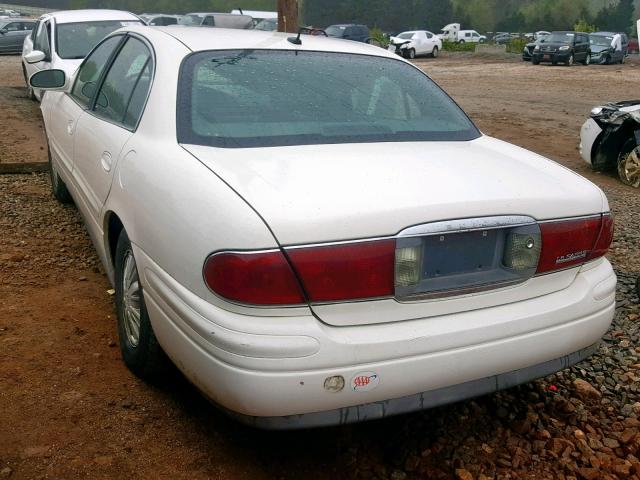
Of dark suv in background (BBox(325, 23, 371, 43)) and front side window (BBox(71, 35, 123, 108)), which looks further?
dark suv in background (BBox(325, 23, 371, 43))

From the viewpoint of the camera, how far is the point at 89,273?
14.4 ft

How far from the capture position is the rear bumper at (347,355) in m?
2.10

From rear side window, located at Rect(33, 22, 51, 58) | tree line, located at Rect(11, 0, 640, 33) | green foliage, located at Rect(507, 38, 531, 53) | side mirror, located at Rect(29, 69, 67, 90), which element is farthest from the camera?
tree line, located at Rect(11, 0, 640, 33)

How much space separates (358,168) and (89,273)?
8.29ft

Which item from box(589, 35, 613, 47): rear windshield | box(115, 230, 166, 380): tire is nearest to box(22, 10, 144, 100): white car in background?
box(115, 230, 166, 380): tire

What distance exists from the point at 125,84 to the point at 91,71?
89 cm

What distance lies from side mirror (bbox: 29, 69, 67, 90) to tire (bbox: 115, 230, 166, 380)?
6.13 feet

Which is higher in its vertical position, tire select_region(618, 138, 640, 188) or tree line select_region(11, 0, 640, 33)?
tire select_region(618, 138, 640, 188)

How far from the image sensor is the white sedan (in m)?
2.12

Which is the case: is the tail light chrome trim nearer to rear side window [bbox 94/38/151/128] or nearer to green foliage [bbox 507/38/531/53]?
rear side window [bbox 94/38/151/128]

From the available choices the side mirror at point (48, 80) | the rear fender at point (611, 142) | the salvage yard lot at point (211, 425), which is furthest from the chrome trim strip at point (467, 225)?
the rear fender at point (611, 142)

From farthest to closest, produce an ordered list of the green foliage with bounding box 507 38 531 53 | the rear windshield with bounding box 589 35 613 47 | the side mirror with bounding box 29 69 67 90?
the green foliage with bounding box 507 38 531 53 → the rear windshield with bounding box 589 35 613 47 → the side mirror with bounding box 29 69 67 90

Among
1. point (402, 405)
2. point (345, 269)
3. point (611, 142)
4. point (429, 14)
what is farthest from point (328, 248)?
point (429, 14)

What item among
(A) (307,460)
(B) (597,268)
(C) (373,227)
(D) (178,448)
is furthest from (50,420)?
(B) (597,268)
